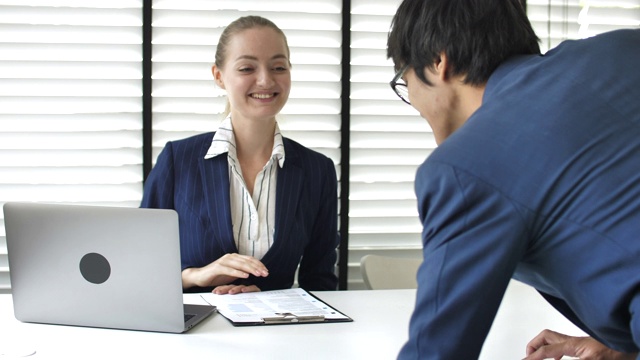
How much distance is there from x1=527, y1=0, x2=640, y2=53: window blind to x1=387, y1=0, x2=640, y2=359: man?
9.25 feet

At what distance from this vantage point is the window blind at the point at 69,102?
357cm

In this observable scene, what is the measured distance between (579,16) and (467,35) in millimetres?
2813

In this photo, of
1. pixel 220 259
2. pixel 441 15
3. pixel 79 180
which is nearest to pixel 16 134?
pixel 79 180

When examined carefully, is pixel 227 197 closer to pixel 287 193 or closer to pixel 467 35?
pixel 287 193

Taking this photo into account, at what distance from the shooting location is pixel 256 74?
2938mm

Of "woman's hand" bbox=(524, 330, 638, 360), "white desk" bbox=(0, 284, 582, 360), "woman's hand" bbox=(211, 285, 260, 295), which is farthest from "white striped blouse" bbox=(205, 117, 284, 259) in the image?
"woman's hand" bbox=(524, 330, 638, 360)

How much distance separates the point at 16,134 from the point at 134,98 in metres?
0.54

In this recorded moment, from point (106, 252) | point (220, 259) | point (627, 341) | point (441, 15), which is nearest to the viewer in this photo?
point (627, 341)

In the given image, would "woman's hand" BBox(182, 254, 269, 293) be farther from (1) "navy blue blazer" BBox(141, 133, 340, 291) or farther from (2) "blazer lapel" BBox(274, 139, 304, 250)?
(2) "blazer lapel" BBox(274, 139, 304, 250)

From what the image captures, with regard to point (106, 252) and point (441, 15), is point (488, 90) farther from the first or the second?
point (106, 252)

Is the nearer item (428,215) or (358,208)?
(428,215)

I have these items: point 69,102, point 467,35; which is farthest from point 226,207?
point 467,35

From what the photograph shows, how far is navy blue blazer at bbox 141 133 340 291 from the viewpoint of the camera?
111 inches

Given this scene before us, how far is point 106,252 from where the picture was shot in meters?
2.09
